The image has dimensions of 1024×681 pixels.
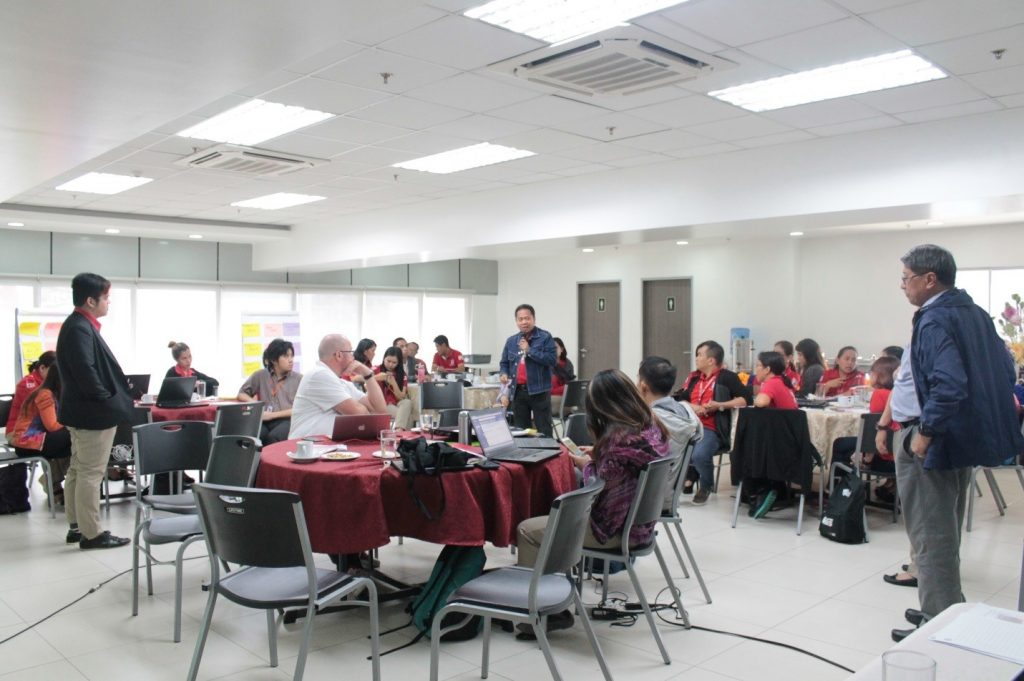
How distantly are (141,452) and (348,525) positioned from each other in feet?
5.22

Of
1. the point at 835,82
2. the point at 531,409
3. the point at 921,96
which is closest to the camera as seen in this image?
the point at 835,82

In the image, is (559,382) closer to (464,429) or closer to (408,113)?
(408,113)

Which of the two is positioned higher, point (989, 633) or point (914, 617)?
point (989, 633)

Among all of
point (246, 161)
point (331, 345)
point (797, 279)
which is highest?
point (246, 161)

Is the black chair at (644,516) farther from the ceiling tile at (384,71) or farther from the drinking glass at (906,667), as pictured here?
the ceiling tile at (384,71)

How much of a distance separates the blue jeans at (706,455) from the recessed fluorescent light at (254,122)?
3.77 m

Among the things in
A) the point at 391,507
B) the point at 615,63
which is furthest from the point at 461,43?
the point at 391,507

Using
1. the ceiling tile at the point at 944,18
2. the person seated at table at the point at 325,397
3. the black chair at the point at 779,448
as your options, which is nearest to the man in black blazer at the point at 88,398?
the person seated at table at the point at 325,397

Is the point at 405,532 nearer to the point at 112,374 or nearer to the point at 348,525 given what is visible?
the point at 348,525

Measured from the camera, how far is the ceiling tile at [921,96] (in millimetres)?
5078

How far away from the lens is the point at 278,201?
9.63 meters

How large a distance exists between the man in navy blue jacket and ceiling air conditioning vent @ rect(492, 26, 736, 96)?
1.73 m

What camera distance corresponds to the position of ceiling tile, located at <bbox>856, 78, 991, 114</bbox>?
5.08 m

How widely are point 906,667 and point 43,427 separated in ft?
20.7
